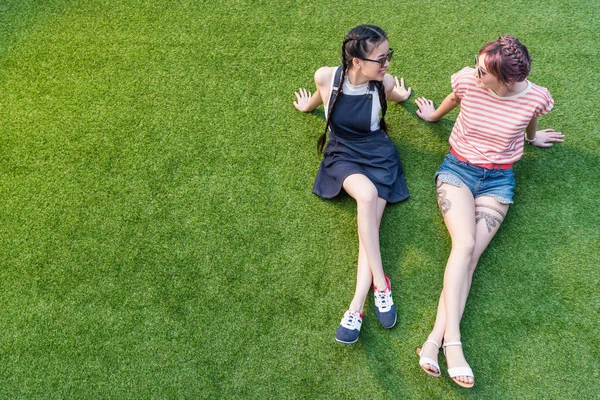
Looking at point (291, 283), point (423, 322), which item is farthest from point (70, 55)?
point (423, 322)

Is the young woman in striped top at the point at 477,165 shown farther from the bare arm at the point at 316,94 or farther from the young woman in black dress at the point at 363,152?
the bare arm at the point at 316,94

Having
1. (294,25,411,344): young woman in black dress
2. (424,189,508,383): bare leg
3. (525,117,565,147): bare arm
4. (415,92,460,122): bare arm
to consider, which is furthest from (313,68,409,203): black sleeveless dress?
(525,117,565,147): bare arm

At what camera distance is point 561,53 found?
4.35 meters

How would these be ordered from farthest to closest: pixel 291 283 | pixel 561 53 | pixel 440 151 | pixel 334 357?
1. pixel 561 53
2. pixel 440 151
3. pixel 291 283
4. pixel 334 357

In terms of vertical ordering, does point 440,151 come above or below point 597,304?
above

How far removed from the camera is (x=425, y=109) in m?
4.15

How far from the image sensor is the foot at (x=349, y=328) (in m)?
3.33

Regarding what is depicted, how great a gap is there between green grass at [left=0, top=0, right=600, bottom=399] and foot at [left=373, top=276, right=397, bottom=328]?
10cm

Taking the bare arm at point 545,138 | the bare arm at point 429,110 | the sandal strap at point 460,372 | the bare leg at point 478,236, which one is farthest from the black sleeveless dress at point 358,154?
the sandal strap at point 460,372

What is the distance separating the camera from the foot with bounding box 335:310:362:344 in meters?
3.33

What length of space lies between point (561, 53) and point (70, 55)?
4386 millimetres

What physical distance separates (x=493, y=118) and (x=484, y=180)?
17.5 inches

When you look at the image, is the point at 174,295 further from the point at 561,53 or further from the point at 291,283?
the point at 561,53

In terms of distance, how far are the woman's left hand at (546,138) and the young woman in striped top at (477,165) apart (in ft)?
0.83
